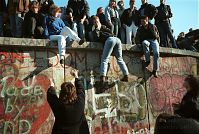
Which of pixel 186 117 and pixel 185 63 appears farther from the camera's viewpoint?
pixel 185 63

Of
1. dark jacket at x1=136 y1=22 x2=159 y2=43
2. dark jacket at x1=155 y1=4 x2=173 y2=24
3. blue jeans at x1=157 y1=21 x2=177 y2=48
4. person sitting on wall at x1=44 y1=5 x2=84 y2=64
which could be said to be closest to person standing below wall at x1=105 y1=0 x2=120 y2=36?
dark jacket at x1=136 y1=22 x2=159 y2=43

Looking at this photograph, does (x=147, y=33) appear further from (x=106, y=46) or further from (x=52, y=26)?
(x=52, y=26)

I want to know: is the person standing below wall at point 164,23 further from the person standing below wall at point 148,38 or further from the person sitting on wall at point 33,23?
the person sitting on wall at point 33,23

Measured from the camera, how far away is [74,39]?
33.3ft

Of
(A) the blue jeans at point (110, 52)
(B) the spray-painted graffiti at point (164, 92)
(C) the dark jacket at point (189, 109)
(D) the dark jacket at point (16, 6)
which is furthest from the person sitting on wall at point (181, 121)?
(B) the spray-painted graffiti at point (164, 92)

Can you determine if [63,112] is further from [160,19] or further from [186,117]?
[160,19]

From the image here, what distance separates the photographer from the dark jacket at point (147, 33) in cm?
1146

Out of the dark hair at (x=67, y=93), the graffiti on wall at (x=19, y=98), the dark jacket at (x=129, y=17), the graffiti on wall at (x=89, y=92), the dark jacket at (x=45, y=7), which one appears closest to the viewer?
the dark hair at (x=67, y=93)

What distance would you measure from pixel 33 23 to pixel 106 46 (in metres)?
2.10

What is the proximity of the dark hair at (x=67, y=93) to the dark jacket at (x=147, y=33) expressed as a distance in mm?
6209

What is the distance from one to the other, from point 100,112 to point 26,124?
215 centimetres

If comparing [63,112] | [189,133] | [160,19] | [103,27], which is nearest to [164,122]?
[189,133]

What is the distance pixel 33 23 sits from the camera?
991cm

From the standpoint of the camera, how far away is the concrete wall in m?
9.70
